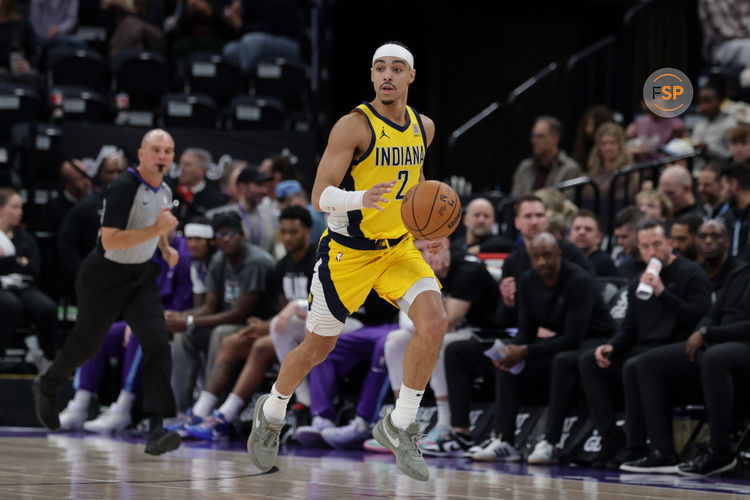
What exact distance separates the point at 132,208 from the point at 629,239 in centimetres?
395

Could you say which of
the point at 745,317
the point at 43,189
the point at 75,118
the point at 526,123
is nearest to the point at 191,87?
the point at 75,118

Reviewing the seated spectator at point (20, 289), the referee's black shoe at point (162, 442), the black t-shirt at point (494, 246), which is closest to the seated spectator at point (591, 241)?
the black t-shirt at point (494, 246)

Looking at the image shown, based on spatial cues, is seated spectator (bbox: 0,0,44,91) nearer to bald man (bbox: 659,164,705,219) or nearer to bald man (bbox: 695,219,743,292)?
bald man (bbox: 659,164,705,219)

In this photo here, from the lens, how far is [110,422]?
31.0 feet

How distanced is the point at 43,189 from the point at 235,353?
4.18m

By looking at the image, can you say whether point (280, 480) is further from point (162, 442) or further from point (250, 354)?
point (250, 354)

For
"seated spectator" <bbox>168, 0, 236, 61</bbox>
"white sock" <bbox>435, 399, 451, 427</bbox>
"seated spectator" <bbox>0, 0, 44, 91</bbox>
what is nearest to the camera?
"white sock" <bbox>435, 399, 451, 427</bbox>

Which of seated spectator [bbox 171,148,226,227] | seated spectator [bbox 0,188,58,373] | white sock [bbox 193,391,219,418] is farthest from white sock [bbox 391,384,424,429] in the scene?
seated spectator [bbox 171,148,226,227]

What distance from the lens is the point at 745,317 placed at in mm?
7098

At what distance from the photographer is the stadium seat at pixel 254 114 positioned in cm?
1327

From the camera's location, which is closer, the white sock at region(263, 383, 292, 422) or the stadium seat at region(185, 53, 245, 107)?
the white sock at region(263, 383, 292, 422)

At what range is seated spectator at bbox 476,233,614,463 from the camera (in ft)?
25.7

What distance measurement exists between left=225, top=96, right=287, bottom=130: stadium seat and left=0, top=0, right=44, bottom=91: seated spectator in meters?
2.42

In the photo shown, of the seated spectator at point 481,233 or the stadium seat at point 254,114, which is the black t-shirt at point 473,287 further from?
the stadium seat at point 254,114
